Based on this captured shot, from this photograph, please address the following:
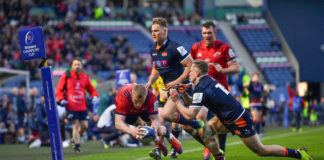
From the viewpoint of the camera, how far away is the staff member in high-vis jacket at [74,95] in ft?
48.6

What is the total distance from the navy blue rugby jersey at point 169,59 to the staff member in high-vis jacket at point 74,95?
4137mm

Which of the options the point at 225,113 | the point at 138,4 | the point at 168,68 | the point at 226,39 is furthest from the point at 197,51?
the point at 138,4

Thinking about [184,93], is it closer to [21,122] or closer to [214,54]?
[214,54]

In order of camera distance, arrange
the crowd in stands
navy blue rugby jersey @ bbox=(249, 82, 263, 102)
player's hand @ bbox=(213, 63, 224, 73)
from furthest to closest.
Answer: the crowd in stands < navy blue rugby jersey @ bbox=(249, 82, 263, 102) < player's hand @ bbox=(213, 63, 224, 73)

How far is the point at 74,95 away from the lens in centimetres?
1490

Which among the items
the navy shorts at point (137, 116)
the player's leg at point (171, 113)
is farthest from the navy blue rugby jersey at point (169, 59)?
the navy shorts at point (137, 116)

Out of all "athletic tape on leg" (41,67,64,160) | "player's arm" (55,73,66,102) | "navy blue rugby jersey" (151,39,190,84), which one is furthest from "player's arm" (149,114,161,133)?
"player's arm" (55,73,66,102)

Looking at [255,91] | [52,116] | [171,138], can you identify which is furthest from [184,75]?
[255,91]

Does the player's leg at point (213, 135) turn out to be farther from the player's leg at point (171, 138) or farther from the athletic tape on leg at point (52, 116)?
the athletic tape on leg at point (52, 116)

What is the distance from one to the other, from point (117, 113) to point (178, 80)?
5.03 feet

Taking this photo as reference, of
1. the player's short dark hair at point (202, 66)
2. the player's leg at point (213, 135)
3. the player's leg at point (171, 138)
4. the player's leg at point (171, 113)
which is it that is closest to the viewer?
the player's short dark hair at point (202, 66)

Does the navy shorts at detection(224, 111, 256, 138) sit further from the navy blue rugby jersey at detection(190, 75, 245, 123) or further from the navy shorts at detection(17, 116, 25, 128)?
the navy shorts at detection(17, 116, 25, 128)

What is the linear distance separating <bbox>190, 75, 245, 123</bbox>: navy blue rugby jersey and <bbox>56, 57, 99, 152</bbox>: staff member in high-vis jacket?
6.65 meters

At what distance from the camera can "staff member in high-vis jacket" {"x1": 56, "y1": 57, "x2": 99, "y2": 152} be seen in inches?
583
